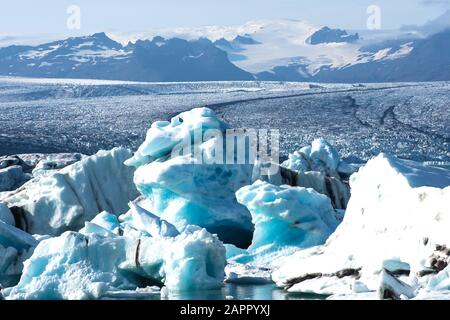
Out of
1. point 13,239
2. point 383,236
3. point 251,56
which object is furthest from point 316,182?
point 251,56

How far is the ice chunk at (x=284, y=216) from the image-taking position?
40.7 ft

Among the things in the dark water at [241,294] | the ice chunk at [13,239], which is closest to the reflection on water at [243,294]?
the dark water at [241,294]

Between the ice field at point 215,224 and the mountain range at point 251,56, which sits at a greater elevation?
the ice field at point 215,224

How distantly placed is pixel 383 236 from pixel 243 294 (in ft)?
5.91

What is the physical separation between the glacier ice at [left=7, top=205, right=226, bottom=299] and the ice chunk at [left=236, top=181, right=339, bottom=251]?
2.56 metres

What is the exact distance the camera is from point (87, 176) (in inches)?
621

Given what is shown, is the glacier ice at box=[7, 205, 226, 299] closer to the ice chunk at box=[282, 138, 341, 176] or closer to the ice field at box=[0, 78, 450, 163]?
the ice chunk at box=[282, 138, 341, 176]

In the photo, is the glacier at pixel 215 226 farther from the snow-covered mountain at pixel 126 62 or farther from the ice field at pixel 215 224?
the snow-covered mountain at pixel 126 62

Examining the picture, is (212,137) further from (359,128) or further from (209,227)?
(359,128)

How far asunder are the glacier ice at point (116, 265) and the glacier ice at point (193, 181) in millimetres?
3739

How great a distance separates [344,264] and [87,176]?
7989 mm

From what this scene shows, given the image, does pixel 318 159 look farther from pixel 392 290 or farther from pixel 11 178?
pixel 392 290

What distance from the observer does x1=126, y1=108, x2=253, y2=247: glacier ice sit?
1399cm
